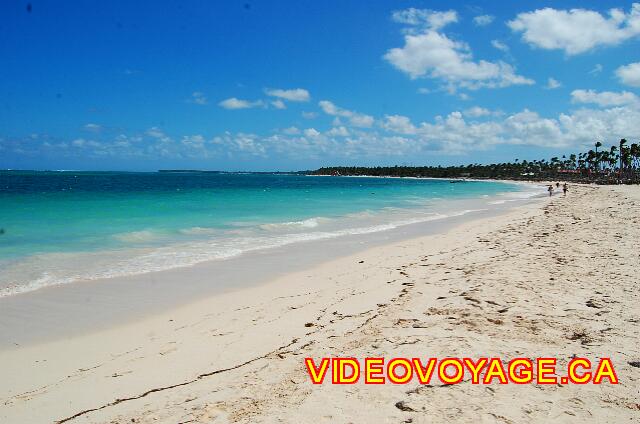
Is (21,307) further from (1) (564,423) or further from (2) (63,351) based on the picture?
(1) (564,423)

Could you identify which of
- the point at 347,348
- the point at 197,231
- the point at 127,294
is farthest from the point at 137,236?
the point at 347,348

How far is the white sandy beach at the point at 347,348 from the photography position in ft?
11.1

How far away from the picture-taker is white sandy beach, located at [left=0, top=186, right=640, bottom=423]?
3.39 metres

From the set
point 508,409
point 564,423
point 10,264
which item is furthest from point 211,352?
point 10,264

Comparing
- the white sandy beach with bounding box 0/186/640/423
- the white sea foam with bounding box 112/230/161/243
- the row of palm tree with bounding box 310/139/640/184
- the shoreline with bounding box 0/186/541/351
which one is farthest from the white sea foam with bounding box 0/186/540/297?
the row of palm tree with bounding box 310/139/640/184

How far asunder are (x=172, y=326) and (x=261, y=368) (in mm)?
2417

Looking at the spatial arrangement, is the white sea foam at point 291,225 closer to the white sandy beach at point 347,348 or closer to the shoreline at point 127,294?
the shoreline at point 127,294

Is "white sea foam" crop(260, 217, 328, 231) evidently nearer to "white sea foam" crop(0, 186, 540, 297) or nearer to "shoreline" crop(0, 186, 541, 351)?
"white sea foam" crop(0, 186, 540, 297)

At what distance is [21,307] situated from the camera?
23.2ft

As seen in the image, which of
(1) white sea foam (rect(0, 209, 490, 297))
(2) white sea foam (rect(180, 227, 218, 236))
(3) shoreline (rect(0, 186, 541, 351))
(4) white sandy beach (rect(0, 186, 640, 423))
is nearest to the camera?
(4) white sandy beach (rect(0, 186, 640, 423))

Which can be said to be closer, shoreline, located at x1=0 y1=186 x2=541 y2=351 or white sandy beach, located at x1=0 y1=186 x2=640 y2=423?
white sandy beach, located at x1=0 y1=186 x2=640 y2=423

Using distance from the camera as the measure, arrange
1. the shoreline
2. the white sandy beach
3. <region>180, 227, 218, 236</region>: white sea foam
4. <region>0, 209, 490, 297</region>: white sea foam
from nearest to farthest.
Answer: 1. the white sandy beach
2. the shoreline
3. <region>0, 209, 490, 297</region>: white sea foam
4. <region>180, 227, 218, 236</region>: white sea foam

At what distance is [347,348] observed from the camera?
4.62 metres

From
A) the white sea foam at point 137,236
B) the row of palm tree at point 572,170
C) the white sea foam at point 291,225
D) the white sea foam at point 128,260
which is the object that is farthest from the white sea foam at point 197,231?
the row of palm tree at point 572,170
